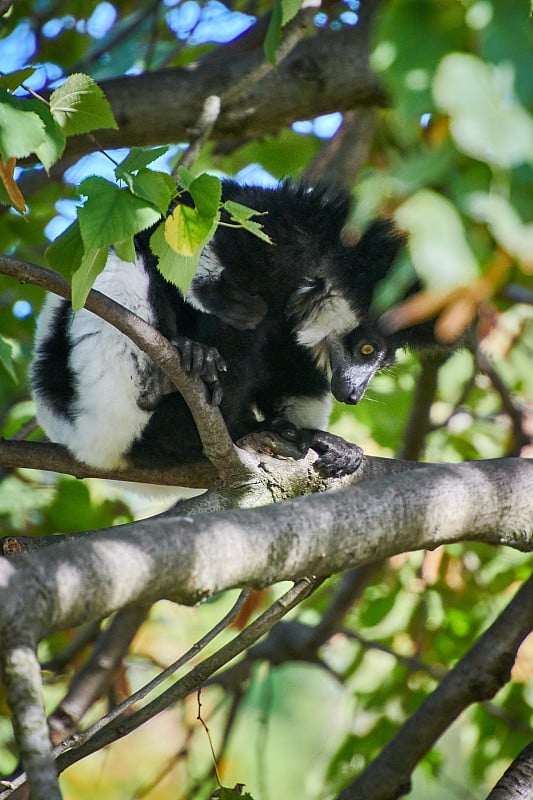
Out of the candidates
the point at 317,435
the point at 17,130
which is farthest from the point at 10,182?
the point at 317,435

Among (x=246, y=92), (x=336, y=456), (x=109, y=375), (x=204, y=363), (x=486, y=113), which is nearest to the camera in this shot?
(x=486, y=113)

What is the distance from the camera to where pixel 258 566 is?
2414 millimetres

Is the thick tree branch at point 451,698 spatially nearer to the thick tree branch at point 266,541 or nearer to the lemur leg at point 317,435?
the thick tree branch at point 266,541

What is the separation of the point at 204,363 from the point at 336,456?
2.20 feet

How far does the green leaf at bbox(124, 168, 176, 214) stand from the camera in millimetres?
2414

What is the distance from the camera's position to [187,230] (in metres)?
2.40

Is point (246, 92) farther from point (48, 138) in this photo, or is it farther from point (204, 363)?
point (48, 138)

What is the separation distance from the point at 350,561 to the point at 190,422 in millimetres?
1511

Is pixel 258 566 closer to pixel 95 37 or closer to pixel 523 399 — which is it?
pixel 523 399

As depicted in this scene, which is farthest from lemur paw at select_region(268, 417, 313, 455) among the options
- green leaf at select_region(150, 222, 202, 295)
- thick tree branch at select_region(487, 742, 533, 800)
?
green leaf at select_region(150, 222, 202, 295)

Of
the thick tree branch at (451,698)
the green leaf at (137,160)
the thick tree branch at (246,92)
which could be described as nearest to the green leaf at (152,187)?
the green leaf at (137,160)

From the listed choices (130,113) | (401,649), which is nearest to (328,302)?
(130,113)

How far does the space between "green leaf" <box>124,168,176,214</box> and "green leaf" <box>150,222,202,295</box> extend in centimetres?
8

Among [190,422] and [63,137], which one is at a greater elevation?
[63,137]
